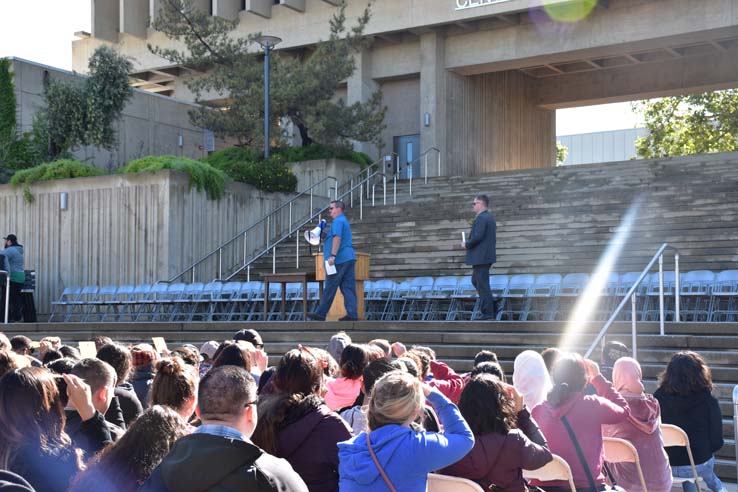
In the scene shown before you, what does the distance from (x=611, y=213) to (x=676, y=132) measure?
20566 millimetres

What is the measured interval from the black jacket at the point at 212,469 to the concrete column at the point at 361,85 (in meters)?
26.0

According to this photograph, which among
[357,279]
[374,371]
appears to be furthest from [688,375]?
[357,279]

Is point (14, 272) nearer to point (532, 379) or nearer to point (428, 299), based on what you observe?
point (428, 299)

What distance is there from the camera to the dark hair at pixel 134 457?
3.01m

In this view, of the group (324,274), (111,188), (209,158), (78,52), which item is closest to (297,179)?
(209,158)

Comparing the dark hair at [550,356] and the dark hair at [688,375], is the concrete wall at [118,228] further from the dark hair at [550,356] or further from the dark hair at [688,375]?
the dark hair at [550,356]

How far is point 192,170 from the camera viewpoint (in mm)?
19188

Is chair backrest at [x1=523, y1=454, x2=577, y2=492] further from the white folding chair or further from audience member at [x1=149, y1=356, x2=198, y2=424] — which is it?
audience member at [x1=149, y1=356, x2=198, y2=424]

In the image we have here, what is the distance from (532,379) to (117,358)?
2.40 meters

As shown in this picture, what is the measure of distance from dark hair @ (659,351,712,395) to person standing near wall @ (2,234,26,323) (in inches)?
527

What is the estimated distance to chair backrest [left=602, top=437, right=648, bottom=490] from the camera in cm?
554

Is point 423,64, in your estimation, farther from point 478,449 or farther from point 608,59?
point 478,449

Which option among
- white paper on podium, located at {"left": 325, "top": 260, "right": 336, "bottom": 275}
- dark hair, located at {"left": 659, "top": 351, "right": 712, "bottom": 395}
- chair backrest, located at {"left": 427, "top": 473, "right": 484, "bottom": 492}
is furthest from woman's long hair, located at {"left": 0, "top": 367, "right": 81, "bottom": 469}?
white paper on podium, located at {"left": 325, "top": 260, "right": 336, "bottom": 275}

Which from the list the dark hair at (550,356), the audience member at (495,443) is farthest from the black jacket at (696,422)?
the audience member at (495,443)
